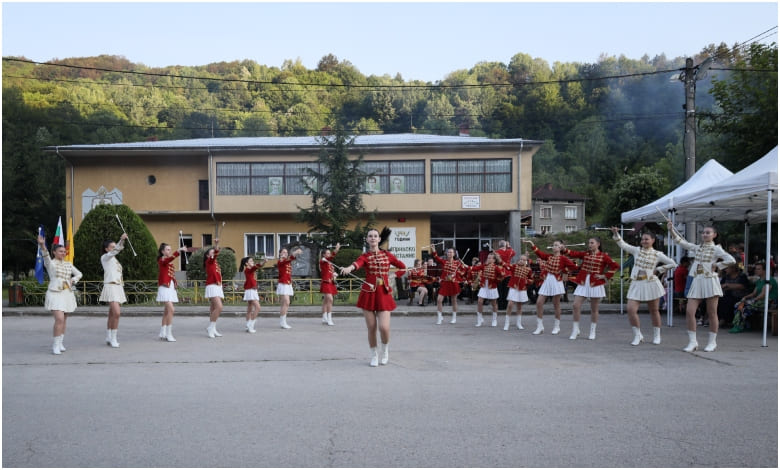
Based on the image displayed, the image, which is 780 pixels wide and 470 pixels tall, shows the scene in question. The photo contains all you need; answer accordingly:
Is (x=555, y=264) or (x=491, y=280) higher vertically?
(x=555, y=264)

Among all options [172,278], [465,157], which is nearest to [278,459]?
[172,278]

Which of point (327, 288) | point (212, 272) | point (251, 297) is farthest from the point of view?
point (327, 288)

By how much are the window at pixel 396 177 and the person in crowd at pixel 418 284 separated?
14.1 m

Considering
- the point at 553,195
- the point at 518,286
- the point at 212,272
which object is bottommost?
the point at 518,286

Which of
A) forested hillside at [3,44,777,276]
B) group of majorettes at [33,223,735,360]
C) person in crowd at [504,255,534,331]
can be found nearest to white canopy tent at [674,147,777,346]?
group of majorettes at [33,223,735,360]

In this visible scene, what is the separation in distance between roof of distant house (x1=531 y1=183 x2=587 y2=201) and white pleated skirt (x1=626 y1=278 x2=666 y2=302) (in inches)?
2506

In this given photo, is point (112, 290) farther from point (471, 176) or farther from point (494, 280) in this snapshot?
point (471, 176)

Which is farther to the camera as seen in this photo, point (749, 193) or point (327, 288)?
point (327, 288)

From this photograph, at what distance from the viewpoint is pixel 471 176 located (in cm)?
3741

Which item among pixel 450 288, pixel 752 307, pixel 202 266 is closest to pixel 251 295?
pixel 450 288

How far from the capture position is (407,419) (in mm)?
6863

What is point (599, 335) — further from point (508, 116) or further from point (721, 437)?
point (508, 116)

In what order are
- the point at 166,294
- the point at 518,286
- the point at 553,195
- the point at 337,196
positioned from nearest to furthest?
the point at 166,294 → the point at 518,286 → the point at 337,196 → the point at 553,195

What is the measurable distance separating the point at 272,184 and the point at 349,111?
3980cm
